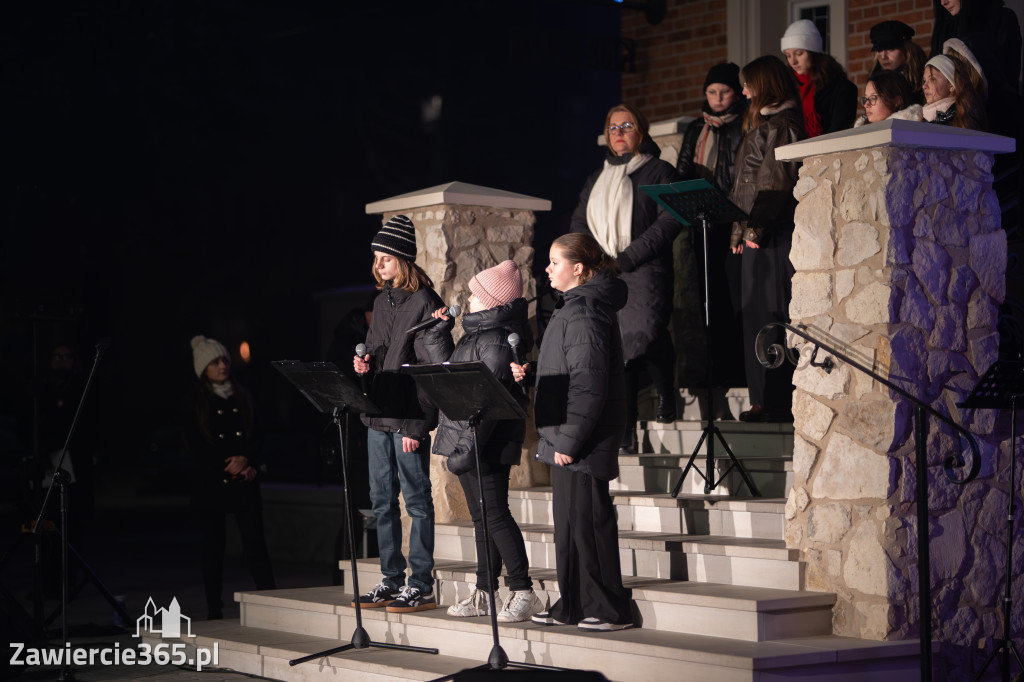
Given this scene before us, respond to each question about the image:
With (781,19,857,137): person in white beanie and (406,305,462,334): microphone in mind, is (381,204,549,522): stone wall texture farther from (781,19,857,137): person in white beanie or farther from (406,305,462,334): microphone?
(781,19,857,137): person in white beanie

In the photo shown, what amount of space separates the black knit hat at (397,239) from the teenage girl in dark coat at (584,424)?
3.54 feet

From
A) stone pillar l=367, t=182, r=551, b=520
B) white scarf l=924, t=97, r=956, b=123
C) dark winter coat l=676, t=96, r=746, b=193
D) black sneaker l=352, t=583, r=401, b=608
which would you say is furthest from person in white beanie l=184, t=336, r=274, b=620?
white scarf l=924, t=97, r=956, b=123

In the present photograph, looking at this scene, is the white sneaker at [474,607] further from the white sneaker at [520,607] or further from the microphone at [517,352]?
the microphone at [517,352]

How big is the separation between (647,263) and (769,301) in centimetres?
79

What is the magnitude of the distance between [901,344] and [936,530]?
35.6 inches

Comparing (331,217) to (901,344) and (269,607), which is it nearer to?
(269,607)

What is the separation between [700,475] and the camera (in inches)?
299

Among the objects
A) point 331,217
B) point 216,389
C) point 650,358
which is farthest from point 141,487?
point 650,358

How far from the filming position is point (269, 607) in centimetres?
809

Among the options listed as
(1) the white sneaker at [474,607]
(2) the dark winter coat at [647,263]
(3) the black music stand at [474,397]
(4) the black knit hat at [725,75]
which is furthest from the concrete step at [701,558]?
(4) the black knit hat at [725,75]

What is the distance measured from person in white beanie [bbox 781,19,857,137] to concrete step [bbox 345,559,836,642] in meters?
3.25

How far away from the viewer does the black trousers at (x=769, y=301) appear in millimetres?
7945

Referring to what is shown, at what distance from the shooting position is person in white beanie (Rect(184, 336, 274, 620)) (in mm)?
8695

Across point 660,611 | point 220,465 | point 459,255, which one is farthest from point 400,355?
point 220,465
